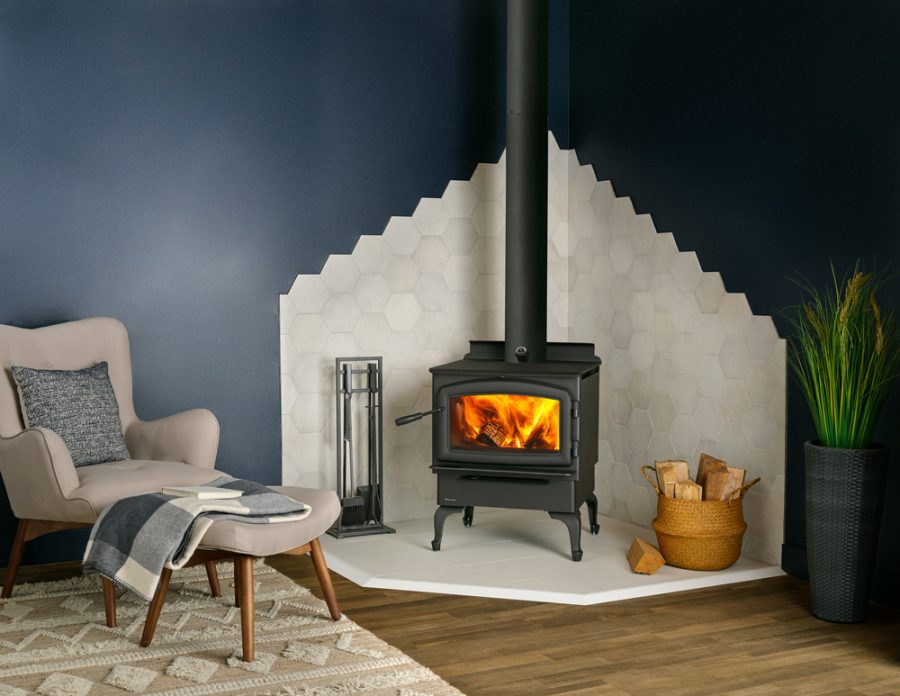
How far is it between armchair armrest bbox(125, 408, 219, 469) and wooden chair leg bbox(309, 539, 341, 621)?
776mm

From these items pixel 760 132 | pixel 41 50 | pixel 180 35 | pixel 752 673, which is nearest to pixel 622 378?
pixel 760 132

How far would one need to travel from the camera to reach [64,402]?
377cm

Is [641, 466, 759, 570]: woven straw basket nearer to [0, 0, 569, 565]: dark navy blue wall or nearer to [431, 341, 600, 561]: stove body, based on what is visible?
[431, 341, 600, 561]: stove body

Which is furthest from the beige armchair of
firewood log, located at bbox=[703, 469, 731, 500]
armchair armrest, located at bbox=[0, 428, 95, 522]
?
firewood log, located at bbox=[703, 469, 731, 500]

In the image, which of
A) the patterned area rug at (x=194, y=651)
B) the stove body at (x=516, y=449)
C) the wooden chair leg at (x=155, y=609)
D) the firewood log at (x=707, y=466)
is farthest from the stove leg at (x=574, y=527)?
the wooden chair leg at (x=155, y=609)

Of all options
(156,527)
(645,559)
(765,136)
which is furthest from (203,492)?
(765,136)

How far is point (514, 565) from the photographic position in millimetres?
4035

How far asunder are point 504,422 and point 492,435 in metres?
0.07

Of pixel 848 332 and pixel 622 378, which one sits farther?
pixel 622 378

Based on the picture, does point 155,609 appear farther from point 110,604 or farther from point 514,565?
point 514,565

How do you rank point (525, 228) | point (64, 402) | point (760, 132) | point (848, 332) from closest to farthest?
point (848, 332)
point (64, 402)
point (760, 132)
point (525, 228)

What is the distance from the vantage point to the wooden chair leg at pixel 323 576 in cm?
326

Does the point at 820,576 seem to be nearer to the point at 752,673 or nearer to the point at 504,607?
the point at 752,673

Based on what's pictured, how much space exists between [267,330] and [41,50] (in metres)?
1.38
